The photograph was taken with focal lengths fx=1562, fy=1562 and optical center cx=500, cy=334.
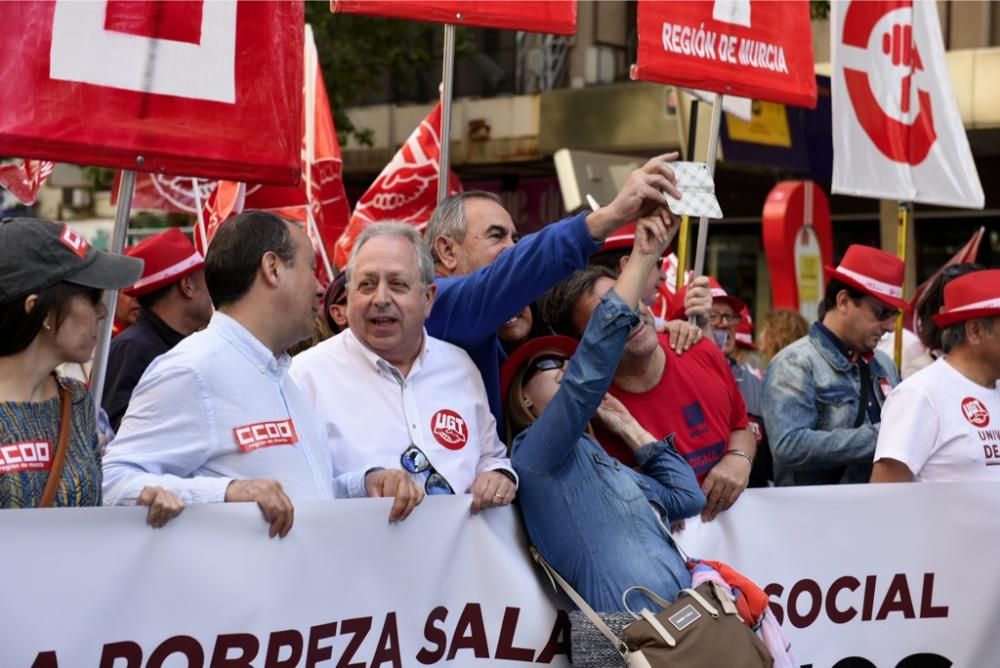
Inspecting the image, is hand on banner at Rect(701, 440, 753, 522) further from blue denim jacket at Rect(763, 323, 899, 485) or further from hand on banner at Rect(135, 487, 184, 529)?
hand on banner at Rect(135, 487, 184, 529)

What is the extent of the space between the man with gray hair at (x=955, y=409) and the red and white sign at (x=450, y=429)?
67.4 inches

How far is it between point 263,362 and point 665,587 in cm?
113

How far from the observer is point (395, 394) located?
4.00m

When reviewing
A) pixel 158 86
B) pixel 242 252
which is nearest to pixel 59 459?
pixel 242 252

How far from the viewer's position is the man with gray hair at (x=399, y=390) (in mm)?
3953

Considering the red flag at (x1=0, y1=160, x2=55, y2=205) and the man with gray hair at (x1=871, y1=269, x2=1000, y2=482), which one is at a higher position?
the red flag at (x1=0, y1=160, x2=55, y2=205)

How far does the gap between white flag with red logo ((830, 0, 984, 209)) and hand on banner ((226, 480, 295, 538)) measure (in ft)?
13.7

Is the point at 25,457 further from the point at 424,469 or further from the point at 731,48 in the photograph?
the point at 731,48

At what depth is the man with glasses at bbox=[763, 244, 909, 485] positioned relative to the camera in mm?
5680

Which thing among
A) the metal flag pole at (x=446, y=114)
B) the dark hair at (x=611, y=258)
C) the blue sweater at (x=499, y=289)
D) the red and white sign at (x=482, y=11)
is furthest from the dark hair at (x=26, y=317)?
the metal flag pole at (x=446, y=114)

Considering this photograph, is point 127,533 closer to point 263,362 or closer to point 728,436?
point 263,362

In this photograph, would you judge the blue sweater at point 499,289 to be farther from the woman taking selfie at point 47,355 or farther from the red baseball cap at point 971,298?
the red baseball cap at point 971,298

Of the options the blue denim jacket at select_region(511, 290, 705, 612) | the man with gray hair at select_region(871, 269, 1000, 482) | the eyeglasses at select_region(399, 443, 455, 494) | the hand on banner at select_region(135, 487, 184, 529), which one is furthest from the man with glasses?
the hand on banner at select_region(135, 487, 184, 529)

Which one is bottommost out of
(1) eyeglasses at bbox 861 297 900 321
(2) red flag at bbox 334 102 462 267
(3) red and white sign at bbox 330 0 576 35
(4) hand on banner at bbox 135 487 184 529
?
(4) hand on banner at bbox 135 487 184 529
